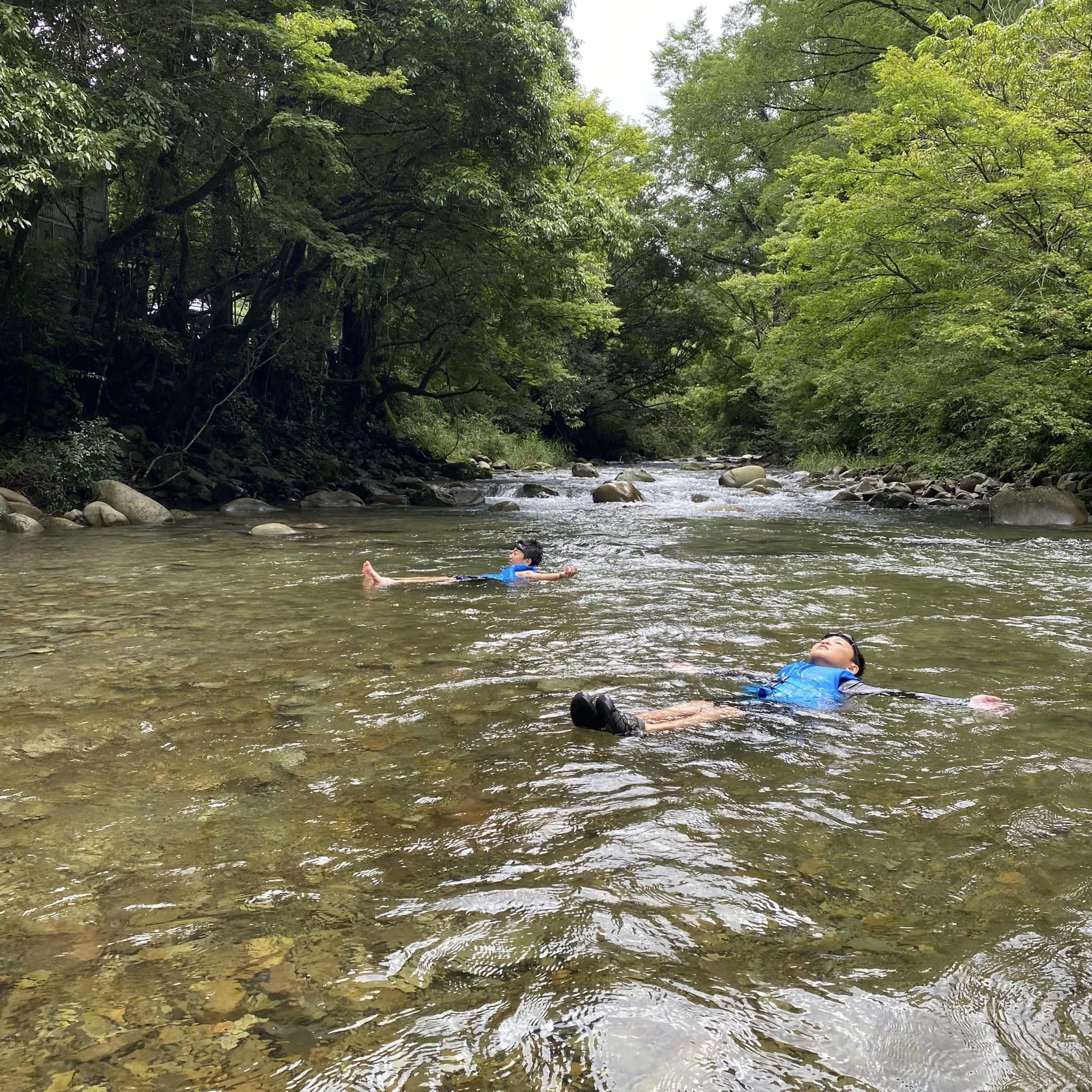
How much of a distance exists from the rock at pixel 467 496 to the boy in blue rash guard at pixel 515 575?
940cm

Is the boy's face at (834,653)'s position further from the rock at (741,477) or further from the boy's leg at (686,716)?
the rock at (741,477)

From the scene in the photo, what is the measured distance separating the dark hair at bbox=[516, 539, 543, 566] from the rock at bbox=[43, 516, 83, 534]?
24.6ft

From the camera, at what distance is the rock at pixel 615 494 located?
17.4 metres

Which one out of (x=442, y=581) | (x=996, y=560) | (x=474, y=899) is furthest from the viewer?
(x=996, y=560)

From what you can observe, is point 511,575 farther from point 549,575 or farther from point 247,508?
point 247,508

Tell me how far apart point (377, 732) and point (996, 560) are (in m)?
7.95

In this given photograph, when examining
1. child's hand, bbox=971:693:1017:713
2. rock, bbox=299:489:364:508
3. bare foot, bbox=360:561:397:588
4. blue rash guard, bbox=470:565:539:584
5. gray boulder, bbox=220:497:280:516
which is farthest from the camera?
rock, bbox=299:489:364:508

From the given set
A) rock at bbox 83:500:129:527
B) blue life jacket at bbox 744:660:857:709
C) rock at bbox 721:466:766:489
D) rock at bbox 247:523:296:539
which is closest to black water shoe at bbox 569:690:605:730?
blue life jacket at bbox 744:660:857:709

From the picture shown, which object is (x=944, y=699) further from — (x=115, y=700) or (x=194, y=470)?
(x=194, y=470)

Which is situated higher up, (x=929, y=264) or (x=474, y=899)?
(x=929, y=264)

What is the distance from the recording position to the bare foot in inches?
296

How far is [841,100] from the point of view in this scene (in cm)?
2081

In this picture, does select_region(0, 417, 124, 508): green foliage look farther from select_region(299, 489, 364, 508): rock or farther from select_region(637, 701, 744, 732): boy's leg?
select_region(637, 701, 744, 732): boy's leg

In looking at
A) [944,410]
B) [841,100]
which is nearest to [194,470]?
[944,410]
